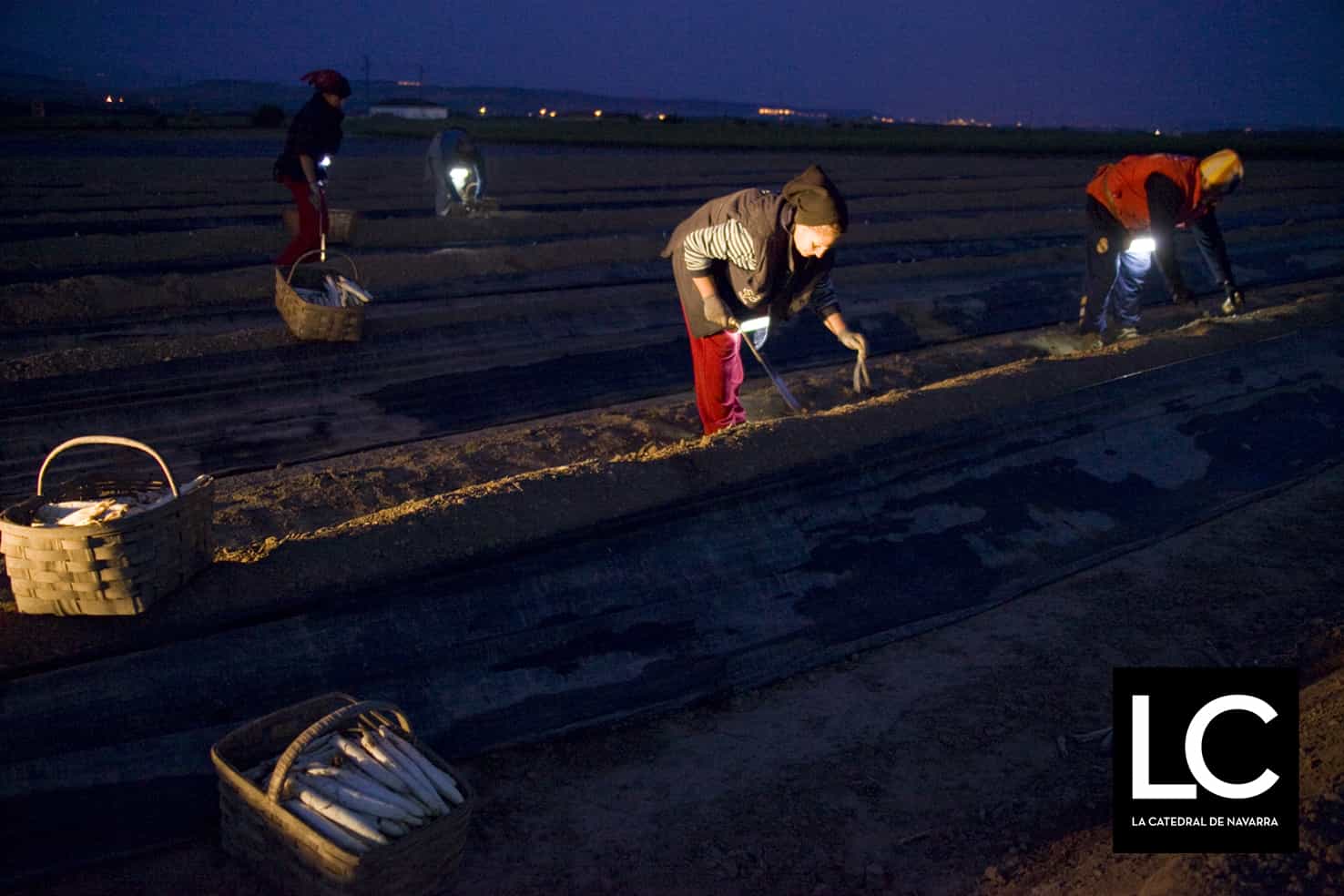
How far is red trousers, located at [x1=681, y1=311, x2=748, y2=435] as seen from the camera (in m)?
4.25

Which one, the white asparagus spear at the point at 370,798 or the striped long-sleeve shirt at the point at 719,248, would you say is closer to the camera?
the white asparagus spear at the point at 370,798


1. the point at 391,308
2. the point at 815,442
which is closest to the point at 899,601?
the point at 815,442

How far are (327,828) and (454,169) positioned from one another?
8.32 metres

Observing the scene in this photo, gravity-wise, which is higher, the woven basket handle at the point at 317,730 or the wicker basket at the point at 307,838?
the woven basket handle at the point at 317,730

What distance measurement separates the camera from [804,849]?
2.56 meters

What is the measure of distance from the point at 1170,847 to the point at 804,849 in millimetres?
823

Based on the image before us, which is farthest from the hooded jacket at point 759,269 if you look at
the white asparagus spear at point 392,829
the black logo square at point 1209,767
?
the white asparagus spear at point 392,829

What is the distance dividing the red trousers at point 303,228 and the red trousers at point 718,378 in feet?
10.5

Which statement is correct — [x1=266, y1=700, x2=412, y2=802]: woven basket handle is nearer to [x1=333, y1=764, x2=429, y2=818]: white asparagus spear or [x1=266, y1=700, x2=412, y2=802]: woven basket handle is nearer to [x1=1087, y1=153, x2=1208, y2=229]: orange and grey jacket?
[x1=333, y1=764, x2=429, y2=818]: white asparagus spear

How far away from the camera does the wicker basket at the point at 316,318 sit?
18.4 feet

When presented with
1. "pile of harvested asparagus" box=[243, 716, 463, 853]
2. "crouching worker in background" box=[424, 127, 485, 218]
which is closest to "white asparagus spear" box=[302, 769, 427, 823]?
"pile of harvested asparagus" box=[243, 716, 463, 853]

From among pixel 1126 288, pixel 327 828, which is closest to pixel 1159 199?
pixel 1126 288

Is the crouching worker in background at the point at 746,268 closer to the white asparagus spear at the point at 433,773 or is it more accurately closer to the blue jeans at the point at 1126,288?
the white asparagus spear at the point at 433,773

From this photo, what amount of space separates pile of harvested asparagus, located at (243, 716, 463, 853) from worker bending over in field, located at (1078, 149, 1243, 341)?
212 inches
